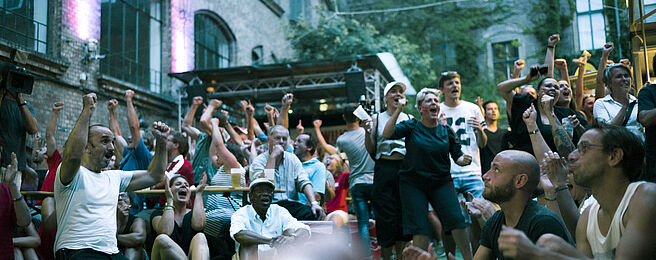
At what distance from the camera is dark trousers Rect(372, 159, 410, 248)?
19.6 feet

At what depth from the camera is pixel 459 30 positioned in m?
27.2

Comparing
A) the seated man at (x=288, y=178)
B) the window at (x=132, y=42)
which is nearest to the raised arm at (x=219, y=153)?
the seated man at (x=288, y=178)

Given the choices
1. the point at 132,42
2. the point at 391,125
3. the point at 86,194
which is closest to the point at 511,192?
the point at 391,125

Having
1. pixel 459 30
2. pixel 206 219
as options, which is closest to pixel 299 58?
pixel 459 30

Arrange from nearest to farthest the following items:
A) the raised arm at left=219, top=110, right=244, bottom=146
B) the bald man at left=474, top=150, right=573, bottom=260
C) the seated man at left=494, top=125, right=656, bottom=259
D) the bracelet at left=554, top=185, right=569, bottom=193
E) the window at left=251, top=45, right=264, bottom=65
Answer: the seated man at left=494, top=125, right=656, bottom=259 < the bald man at left=474, top=150, right=573, bottom=260 < the bracelet at left=554, top=185, right=569, bottom=193 < the raised arm at left=219, top=110, right=244, bottom=146 < the window at left=251, top=45, right=264, bottom=65

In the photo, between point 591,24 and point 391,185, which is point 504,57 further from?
point 391,185

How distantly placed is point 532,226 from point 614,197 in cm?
47

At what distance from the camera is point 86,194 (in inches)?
174

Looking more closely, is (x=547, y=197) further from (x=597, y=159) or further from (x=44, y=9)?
(x=44, y=9)

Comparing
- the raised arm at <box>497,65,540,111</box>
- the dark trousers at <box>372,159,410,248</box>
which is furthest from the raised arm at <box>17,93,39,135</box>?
the raised arm at <box>497,65,540,111</box>

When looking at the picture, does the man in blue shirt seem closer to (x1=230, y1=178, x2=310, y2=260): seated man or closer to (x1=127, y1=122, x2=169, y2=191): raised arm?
(x1=230, y1=178, x2=310, y2=260): seated man

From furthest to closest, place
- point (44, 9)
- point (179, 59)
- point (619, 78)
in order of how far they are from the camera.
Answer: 1. point (179, 59)
2. point (44, 9)
3. point (619, 78)

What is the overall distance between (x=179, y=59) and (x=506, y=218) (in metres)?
17.1

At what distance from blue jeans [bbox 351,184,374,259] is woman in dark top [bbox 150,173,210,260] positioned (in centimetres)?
194
